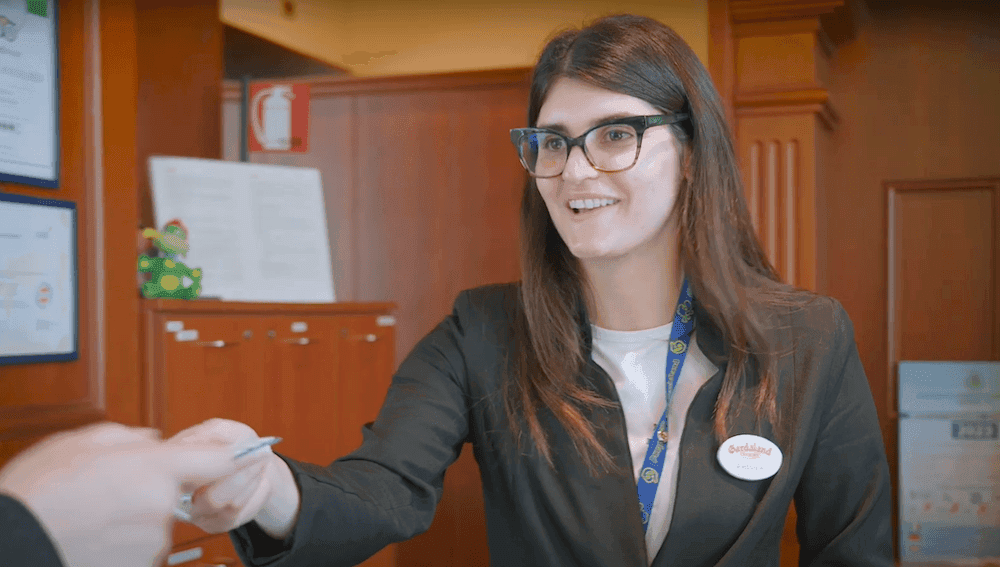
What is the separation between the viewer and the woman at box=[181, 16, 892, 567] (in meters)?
1.19

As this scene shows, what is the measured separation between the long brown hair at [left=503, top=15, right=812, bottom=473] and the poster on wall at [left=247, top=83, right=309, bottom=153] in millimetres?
2158

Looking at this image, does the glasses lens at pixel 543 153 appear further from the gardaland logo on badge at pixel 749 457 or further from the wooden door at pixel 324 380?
the wooden door at pixel 324 380

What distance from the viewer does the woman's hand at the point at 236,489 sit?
31.4 inches

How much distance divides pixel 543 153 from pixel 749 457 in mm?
Answer: 558

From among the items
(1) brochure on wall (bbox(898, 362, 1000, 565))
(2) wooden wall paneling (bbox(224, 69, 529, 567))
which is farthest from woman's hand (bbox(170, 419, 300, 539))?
(1) brochure on wall (bbox(898, 362, 1000, 565))

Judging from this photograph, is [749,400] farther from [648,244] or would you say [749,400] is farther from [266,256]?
[266,256]

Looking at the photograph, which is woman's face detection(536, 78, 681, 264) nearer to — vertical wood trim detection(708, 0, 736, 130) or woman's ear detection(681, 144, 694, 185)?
woman's ear detection(681, 144, 694, 185)

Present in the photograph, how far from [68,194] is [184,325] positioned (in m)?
0.47

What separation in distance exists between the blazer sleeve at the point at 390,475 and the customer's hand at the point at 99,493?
0.40 metres

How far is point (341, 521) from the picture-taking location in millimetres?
1010

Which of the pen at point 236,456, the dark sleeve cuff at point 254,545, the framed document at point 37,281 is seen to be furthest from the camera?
the framed document at point 37,281

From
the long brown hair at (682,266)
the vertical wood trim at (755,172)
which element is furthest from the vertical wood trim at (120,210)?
the vertical wood trim at (755,172)

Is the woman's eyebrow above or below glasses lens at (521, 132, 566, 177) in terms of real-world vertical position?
above

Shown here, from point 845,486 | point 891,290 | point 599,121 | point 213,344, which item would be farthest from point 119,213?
point 891,290
